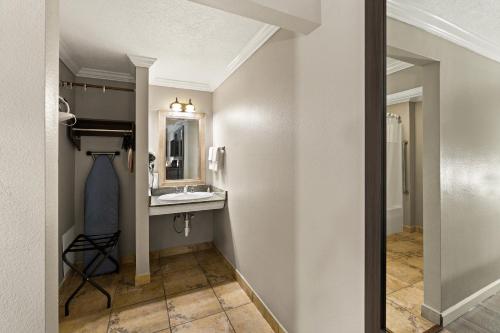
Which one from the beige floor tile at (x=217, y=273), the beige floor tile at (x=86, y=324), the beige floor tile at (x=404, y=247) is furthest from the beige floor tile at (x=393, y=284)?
the beige floor tile at (x=86, y=324)

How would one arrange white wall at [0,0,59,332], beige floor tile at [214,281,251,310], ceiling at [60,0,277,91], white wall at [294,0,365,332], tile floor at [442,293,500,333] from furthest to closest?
1. beige floor tile at [214,281,251,310]
2. ceiling at [60,0,277,91]
3. white wall at [294,0,365,332]
4. white wall at [0,0,59,332]
5. tile floor at [442,293,500,333]

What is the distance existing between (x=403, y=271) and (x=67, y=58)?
343cm

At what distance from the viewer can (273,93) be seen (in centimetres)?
188

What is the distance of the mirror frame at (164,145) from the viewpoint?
3.17m

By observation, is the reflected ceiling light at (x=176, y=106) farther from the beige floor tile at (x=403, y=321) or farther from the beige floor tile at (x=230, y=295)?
the beige floor tile at (x=403, y=321)

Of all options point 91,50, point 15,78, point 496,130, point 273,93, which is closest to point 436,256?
point 496,130

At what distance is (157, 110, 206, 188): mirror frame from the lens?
3172mm

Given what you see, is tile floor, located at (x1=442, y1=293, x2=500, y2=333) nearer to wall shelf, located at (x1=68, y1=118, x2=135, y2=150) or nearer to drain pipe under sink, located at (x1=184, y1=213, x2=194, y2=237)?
drain pipe under sink, located at (x1=184, y1=213, x2=194, y2=237)

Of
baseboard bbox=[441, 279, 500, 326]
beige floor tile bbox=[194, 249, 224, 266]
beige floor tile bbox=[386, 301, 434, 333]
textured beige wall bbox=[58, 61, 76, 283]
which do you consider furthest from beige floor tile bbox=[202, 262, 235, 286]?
baseboard bbox=[441, 279, 500, 326]

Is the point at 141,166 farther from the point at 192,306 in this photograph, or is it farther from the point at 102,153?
the point at 192,306

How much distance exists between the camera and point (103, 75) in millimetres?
2855

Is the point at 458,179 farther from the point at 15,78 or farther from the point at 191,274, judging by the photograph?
the point at 191,274

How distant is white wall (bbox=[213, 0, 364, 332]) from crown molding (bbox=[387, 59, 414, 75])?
137 mm

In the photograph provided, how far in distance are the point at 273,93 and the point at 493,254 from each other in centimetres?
159
